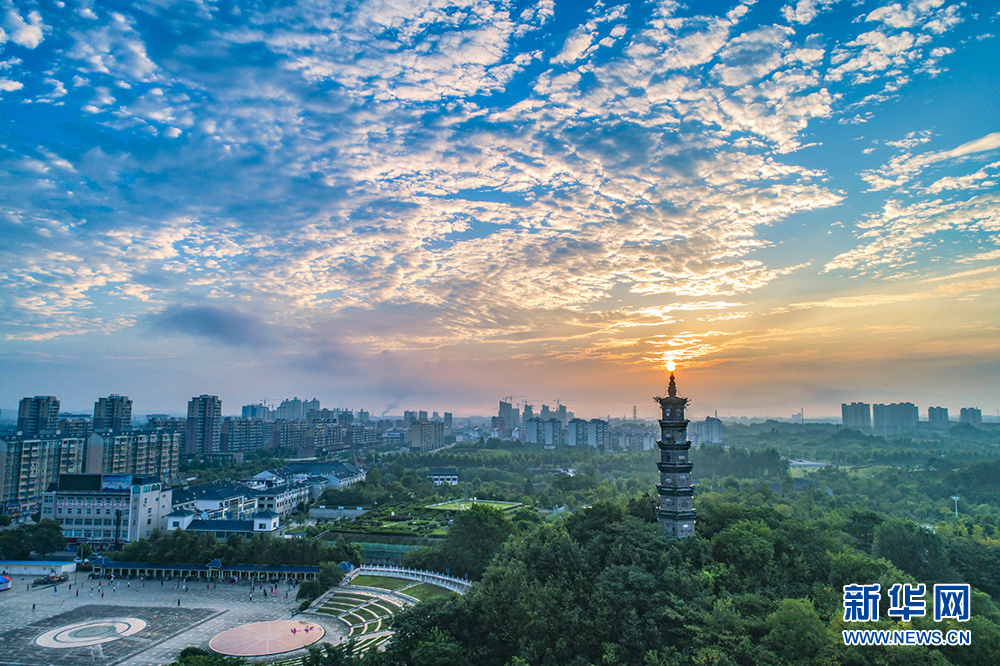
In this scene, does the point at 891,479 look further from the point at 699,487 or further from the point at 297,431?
the point at 297,431

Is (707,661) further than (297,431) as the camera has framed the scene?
No

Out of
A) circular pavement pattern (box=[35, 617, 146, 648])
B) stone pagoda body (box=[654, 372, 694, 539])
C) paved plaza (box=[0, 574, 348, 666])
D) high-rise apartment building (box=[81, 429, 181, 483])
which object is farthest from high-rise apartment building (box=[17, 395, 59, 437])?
stone pagoda body (box=[654, 372, 694, 539])

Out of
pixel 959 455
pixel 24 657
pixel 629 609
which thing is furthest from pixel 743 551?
pixel 959 455

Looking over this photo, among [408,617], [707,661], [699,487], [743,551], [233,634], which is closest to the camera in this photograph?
[707,661]

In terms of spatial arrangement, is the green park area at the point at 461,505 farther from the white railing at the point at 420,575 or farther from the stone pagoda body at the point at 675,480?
the stone pagoda body at the point at 675,480

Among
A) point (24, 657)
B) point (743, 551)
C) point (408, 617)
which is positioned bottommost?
point (24, 657)
